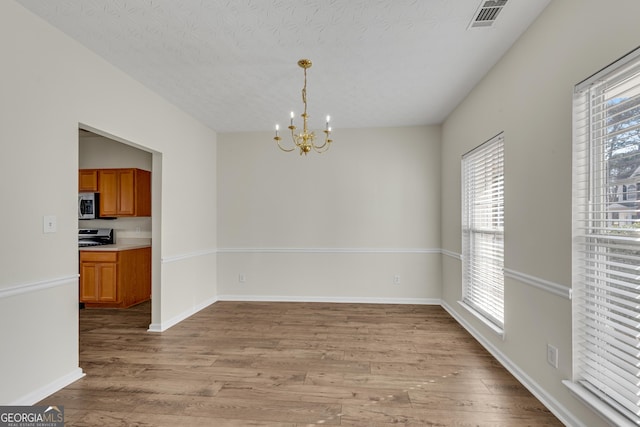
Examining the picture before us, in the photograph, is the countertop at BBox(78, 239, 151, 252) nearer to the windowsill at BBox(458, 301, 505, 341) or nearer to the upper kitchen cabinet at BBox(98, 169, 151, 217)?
the upper kitchen cabinet at BBox(98, 169, 151, 217)

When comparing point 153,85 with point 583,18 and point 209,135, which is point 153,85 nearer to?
point 209,135

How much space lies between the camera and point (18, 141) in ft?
6.81

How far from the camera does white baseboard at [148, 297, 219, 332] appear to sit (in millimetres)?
3631

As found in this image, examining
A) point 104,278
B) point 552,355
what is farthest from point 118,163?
point 552,355

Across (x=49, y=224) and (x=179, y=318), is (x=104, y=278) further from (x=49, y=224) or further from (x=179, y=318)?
(x=49, y=224)

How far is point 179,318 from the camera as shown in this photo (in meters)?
3.96

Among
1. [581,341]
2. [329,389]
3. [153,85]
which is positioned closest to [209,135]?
[153,85]

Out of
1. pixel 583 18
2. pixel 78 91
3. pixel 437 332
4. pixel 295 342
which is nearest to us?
pixel 583 18

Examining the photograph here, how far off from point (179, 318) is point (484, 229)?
3.79m

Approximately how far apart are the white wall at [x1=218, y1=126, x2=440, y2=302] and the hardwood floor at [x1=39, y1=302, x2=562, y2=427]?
0.96 m

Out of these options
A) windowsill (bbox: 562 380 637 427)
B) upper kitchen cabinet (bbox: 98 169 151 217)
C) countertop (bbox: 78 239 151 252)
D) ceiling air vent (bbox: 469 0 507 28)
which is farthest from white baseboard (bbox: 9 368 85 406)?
ceiling air vent (bbox: 469 0 507 28)

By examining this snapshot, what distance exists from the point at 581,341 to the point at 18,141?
150 inches

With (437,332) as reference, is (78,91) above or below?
above

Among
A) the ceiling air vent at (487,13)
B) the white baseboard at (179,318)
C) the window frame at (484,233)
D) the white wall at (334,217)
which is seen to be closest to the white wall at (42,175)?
the white baseboard at (179,318)
